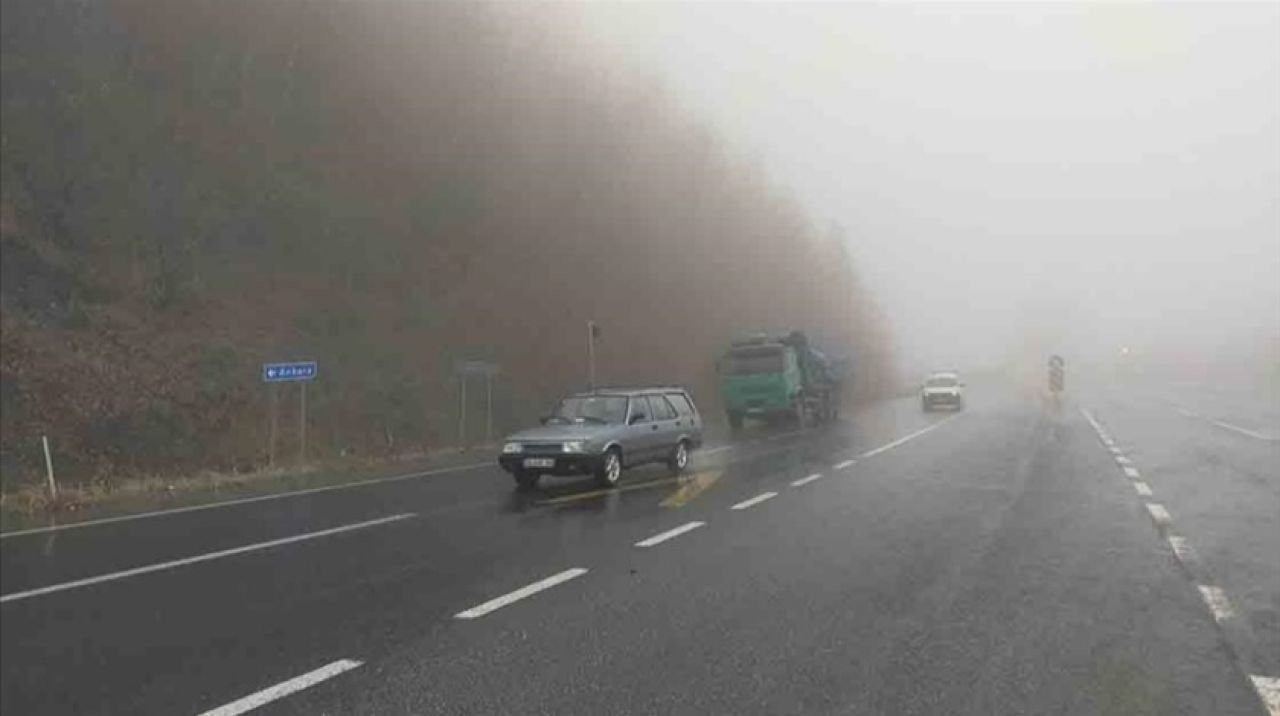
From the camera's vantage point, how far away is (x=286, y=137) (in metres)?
33.4

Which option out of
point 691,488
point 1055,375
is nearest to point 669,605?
point 691,488

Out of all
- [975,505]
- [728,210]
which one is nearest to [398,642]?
[975,505]

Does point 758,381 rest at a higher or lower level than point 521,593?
higher

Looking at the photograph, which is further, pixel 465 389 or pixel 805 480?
pixel 465 389

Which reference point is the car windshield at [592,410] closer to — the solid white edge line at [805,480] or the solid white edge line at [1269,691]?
the solid white edge line at [805,480]

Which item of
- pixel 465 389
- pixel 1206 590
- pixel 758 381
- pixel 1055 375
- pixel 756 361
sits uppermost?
pixel 756 361

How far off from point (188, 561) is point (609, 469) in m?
6.74

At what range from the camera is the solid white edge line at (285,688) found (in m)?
4.67

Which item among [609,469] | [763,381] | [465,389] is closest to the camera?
[609,469]

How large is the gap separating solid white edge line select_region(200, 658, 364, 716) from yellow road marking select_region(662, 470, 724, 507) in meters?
7.27

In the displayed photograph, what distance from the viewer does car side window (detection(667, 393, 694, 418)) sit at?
17.2m

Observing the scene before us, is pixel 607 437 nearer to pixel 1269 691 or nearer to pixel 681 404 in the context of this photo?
pixel 681 404

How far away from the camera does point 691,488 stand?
1423cm

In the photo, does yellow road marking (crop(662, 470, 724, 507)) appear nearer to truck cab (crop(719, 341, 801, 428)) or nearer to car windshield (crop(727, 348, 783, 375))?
truck cab (crop(719, 341, 801, 428))
